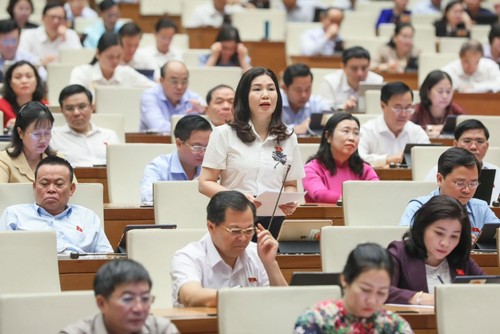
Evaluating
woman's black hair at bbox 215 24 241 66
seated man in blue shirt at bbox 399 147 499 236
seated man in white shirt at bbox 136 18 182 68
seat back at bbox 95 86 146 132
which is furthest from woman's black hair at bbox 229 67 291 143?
seated man in white shirt at bbox 136 18 182 68

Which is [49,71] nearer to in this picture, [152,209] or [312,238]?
[152,209]

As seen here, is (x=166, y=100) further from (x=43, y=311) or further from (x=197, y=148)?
(x=43, y=311)

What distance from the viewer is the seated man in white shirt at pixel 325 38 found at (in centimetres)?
1060

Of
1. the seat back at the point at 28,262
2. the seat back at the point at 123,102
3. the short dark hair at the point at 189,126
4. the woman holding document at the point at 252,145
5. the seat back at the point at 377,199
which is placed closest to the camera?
the seat back at the point at 28,262

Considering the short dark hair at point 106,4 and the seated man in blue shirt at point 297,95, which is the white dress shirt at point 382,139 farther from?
the short dark hair at point 106,4

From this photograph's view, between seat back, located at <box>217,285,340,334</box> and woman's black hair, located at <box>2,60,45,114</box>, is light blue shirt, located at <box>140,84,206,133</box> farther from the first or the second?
seat back, located at <box>217,285,340,334</box>

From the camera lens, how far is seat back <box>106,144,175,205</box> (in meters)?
6.57

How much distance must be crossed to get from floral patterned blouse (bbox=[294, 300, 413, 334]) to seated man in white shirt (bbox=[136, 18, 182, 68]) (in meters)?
6.26

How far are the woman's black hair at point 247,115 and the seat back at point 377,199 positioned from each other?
69 cm

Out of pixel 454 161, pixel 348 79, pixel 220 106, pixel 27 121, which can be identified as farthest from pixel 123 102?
pixel 454 161

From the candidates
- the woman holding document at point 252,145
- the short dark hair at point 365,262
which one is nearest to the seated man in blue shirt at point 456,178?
the woman holding document at point 252,145

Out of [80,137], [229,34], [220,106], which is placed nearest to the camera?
[80,137]

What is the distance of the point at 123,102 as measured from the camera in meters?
8.39

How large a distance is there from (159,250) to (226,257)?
418 mm
